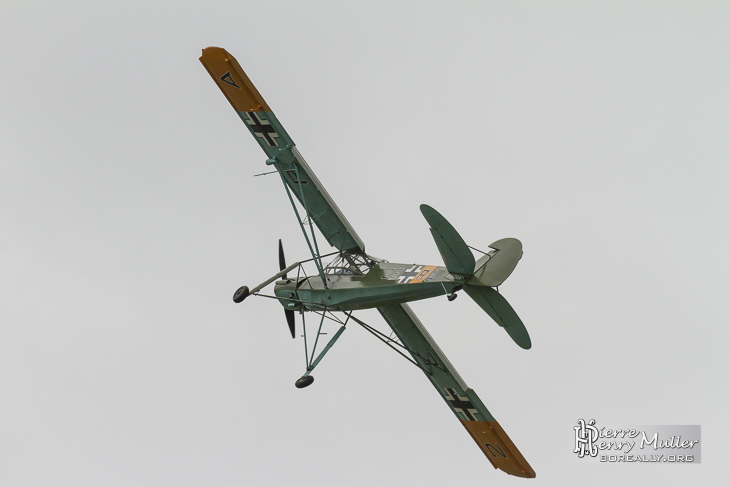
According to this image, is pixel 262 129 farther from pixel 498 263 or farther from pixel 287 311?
pixel 498 263

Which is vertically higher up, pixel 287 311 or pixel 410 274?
pixel 410 274

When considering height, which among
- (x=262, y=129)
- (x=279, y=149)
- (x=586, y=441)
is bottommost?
(x=586, y=441)

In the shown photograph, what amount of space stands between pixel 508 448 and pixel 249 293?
9388 millimetres

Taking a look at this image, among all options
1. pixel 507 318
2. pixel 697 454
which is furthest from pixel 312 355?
pixel 697 454

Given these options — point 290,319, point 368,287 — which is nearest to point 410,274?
point 368,287

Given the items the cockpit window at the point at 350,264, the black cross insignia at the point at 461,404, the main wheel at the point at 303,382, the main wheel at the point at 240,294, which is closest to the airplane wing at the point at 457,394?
the black cross insignia at the point at 461,404

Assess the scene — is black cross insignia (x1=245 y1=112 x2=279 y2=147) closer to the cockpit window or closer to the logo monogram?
the cockpit window

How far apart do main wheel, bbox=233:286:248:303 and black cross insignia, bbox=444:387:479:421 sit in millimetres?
7357

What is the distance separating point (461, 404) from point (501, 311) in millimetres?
8366

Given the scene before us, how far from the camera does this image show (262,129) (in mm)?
28422

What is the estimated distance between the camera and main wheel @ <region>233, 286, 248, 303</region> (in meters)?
28.4

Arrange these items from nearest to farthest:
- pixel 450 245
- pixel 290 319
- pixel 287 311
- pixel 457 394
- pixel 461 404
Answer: pixel 450 245 → pixel 287 311 → pixel 290 319 → pixel 457 394 → pixel 461 404

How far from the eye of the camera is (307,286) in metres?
28.9

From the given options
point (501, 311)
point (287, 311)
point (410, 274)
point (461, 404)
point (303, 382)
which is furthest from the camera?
point (461, 404)
